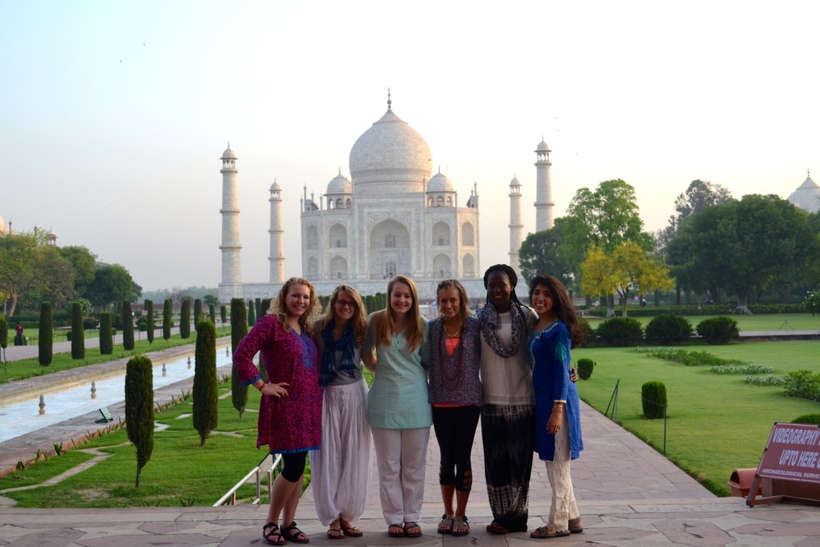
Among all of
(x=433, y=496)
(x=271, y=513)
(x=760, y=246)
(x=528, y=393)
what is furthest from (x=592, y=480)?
(x=760, y=246)

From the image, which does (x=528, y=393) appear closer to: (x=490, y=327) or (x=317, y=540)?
(x=490, y=327)

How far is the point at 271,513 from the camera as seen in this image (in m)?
3.84

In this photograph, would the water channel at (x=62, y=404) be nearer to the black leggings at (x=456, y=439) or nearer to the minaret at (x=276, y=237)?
the black leggings at (x=456, y=439)

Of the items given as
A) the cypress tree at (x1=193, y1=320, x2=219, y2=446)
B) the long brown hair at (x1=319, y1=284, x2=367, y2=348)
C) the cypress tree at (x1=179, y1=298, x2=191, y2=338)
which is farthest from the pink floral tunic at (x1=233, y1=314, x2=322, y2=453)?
the cypress tree at (x1=179, y1=298, x2=191, y2=338)

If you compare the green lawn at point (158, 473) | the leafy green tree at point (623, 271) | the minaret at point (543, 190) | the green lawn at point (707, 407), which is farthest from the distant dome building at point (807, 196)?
the green lawn at point (158, 473)

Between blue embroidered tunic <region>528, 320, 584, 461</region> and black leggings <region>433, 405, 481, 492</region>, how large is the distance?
284 mm

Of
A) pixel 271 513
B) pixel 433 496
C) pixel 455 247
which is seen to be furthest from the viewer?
pixel 455 247

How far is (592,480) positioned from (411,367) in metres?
2.53

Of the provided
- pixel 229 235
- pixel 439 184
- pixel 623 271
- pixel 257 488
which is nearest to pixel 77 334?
pixel 257 488

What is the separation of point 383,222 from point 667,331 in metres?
30.9

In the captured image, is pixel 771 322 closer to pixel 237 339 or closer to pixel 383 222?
pixel 237 339

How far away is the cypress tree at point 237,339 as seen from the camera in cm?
977

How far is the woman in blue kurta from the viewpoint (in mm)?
3873

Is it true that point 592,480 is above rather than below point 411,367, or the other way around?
below
